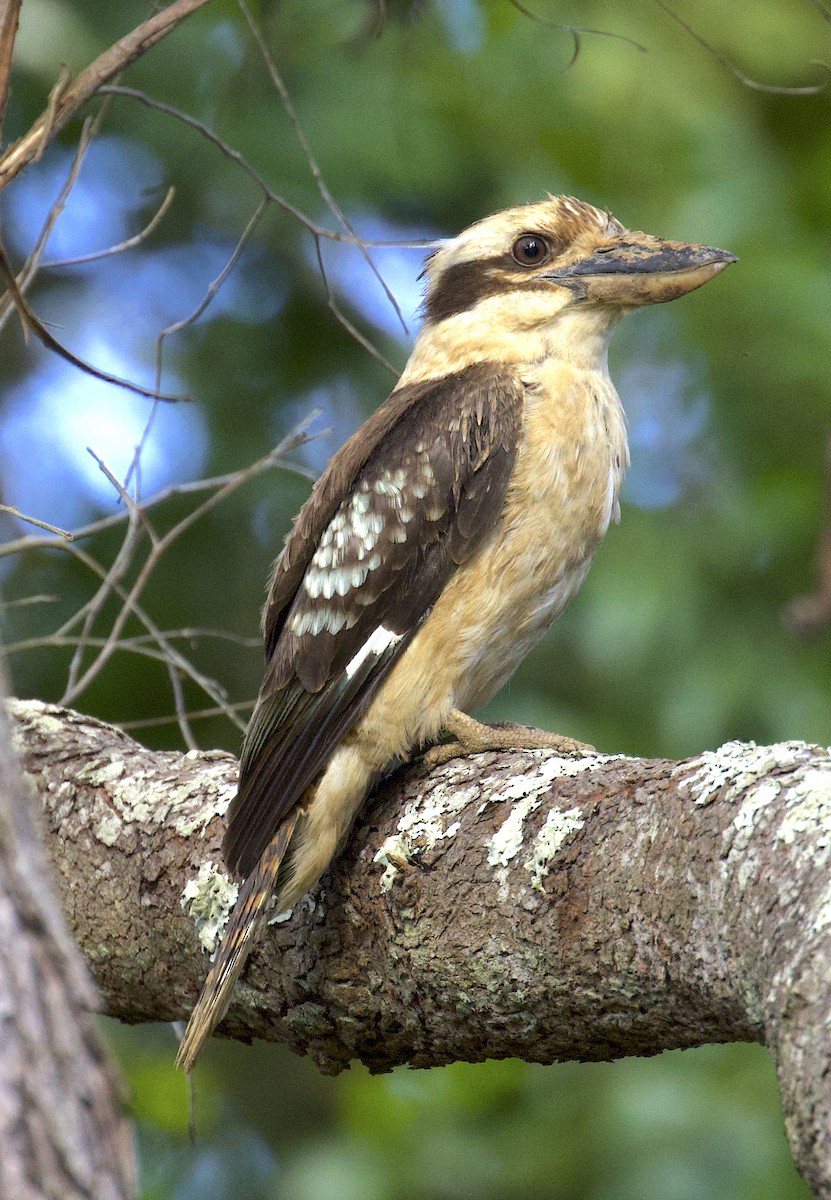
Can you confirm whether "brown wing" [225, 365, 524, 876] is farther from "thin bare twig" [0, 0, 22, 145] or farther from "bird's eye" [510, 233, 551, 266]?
"thin bare twig" [0, 0, 22, 145]

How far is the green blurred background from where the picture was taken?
3590mm

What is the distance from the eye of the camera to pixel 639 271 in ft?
10.0

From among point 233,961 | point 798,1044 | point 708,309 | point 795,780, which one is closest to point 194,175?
point 708,309

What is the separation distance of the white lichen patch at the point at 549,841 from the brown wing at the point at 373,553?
2.27 feet

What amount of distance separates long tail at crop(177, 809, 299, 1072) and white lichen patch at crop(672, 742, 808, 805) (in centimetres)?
85

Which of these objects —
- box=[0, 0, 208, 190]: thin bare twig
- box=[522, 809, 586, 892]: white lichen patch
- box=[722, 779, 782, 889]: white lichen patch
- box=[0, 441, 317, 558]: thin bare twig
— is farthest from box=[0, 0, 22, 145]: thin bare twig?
box=[722, 779, 782, 889]: white lichen patch

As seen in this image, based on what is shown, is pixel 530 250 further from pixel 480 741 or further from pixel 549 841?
pixel 549 841

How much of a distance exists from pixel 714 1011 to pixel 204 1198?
4.05 meters

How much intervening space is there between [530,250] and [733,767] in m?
1.80

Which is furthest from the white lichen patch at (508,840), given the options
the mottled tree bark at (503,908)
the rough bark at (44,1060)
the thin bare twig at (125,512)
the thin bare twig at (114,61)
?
the thin bare twig at (114,61)

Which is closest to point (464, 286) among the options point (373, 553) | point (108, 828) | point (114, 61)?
point (373, 553)

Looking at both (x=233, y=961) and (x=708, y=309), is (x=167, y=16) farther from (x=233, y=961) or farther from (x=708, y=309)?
(x=708, y=309)

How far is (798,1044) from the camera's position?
141 cm

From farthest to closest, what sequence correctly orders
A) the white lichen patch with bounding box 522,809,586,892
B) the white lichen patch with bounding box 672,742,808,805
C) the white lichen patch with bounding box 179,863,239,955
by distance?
the white lichen patch with bounding box 179,863,239,955 → the white lichen patch with bounding box 522,809,586,892 → the white lichen patch with bounding box 672,742,808,805
